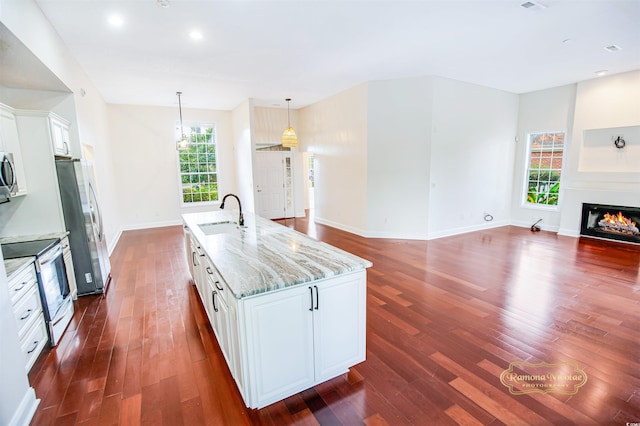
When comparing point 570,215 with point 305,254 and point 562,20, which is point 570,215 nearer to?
point 562,20

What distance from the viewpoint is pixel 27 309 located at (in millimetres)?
2330

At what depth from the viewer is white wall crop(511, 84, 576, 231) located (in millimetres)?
6238

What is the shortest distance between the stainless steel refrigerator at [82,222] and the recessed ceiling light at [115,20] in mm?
1603

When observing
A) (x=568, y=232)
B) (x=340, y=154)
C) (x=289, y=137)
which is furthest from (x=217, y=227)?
(x=568, y=232)

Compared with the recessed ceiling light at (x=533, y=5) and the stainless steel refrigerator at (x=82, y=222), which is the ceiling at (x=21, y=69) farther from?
the recessed ceiling light at (x=533, y=5)

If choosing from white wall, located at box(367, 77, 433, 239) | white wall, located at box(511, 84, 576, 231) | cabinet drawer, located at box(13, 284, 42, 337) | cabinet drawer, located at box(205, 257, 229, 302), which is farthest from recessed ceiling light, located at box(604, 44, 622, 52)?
cabinet drawer, located at box(13, 284, 42, 337)

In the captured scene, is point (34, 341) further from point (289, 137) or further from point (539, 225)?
point (539, 225)

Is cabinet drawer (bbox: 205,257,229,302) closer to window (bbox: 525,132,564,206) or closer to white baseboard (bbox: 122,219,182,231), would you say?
white baseboard (bbox: 122,219,182,231)

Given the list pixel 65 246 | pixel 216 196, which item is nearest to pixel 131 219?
pixel 216 196

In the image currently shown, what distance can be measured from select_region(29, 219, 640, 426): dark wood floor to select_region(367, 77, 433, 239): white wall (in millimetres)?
1730

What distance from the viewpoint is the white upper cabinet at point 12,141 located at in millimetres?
2820

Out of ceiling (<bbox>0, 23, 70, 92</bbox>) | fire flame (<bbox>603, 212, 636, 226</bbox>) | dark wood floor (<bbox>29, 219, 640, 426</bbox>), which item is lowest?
dark wood floor (<bbox>29, 219, 640, 426</bbox>)

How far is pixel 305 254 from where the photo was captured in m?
Result: 2.32

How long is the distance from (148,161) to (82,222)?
4595mm
